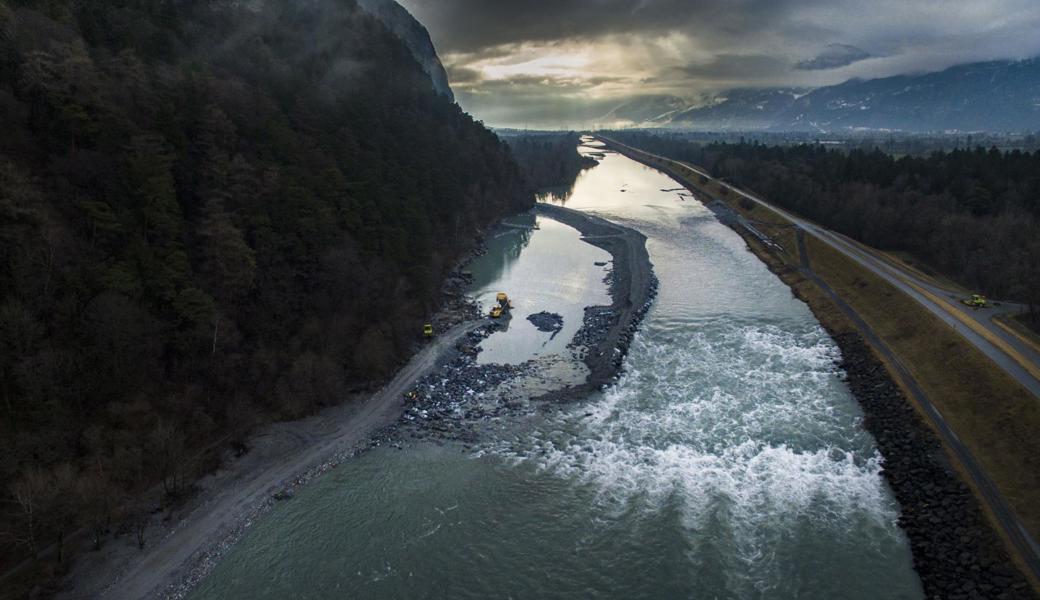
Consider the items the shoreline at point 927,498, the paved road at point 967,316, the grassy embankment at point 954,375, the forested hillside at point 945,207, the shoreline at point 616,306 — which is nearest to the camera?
the shoreline at point 927,498

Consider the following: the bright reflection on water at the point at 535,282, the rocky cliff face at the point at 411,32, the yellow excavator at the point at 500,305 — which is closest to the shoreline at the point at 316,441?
the yellow excavator at the point at 500,305

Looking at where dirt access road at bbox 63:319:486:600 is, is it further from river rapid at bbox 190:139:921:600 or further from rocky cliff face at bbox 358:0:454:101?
rocky cliff face at bbox 358:0:454:101

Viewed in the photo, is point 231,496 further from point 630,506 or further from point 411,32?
point 411,32

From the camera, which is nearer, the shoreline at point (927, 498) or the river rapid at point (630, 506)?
the shoreline at point (927, 498)

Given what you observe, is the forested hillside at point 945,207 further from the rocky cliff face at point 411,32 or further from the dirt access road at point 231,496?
the rocky cliff face at point 411,32

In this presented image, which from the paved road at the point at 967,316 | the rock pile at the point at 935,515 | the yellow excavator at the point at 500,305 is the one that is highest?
the paved road at the point at 967,316

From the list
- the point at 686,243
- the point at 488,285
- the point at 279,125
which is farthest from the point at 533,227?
the point at 279,125

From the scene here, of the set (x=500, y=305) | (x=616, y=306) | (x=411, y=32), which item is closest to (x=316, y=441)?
(x=500, y=305)
